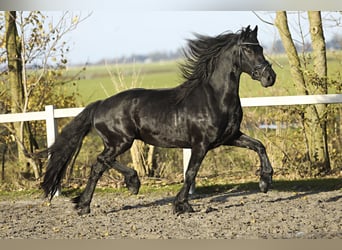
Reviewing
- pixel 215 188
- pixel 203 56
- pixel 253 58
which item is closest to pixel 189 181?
pixel 203 56

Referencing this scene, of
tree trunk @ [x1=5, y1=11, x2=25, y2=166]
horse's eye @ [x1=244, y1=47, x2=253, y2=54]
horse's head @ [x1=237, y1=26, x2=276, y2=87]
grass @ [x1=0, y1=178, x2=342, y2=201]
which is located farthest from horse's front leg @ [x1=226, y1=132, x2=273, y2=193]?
tree trunk @ [x1=5, y1=11, x2=25, y2=166]

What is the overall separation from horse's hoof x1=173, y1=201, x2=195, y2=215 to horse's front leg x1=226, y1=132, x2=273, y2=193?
846mm

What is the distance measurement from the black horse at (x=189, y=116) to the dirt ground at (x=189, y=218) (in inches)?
12.2

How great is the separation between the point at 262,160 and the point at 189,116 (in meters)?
0.97

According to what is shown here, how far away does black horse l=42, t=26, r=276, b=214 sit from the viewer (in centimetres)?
695

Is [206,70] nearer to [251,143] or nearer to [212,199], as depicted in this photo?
[251,143]

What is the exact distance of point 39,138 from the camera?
11.3m

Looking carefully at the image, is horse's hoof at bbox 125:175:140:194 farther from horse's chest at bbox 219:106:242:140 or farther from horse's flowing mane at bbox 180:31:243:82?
horse's flowing mane at bbox 180:31:243:82

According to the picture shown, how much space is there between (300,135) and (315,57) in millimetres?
1328

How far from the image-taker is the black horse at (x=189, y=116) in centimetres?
695

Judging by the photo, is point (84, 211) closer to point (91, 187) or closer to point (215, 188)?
point (91, 187)

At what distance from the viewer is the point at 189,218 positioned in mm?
6758

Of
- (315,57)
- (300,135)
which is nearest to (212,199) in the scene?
(300,135)

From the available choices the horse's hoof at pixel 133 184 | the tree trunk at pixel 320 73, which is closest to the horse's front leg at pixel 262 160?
the horse's hoof at pixel 133 184
